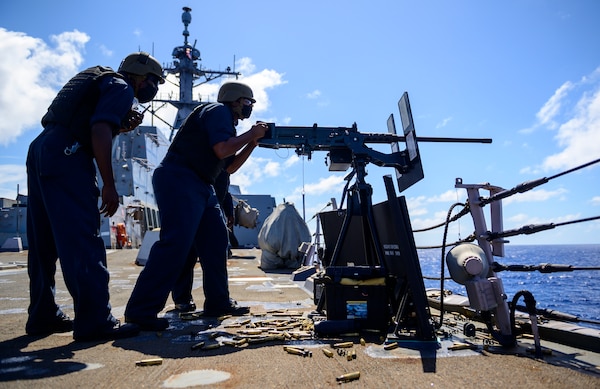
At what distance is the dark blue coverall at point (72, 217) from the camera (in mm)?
2598

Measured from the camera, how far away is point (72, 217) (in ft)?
8.59

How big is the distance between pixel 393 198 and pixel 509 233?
75 centimetres

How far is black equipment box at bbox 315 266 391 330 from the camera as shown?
9.38 feet

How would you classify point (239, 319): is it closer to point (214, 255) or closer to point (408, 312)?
point (214, 255)

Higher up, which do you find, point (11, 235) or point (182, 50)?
point (182, 50)

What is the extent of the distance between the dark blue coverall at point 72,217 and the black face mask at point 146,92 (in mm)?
403

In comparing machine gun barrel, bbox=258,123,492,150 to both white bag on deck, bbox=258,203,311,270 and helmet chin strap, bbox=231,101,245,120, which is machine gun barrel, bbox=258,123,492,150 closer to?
helmet chin strap, bbox=231,101,245,120

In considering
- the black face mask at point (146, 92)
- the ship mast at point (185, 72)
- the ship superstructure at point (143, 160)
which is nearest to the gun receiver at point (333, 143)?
the black face mask at point (146, 92)

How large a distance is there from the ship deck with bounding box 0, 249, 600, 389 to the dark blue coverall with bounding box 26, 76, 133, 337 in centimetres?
23

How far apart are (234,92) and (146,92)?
0.79 meters

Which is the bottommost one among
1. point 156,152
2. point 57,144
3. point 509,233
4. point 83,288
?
point 83,288

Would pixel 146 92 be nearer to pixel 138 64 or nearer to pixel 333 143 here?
pixel 138 64

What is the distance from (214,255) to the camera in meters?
3.64

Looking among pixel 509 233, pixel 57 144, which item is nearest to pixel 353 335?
pixel 509 233
